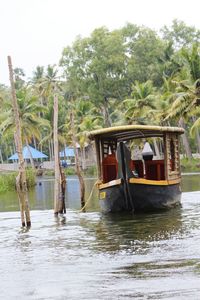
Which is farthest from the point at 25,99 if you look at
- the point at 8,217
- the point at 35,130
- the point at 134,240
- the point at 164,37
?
the point at 134,240

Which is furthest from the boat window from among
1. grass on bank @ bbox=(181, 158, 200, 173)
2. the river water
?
grass on bank @ bbox=(181, 158, 200, 173)

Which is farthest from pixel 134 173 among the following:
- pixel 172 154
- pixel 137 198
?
pixel 172 154

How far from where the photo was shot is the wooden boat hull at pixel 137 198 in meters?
16.7

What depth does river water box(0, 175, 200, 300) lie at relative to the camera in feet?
25.9

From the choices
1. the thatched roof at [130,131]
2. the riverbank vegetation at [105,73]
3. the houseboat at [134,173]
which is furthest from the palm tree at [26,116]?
the thatched roof at [130,131]

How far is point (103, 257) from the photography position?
1060 centimetres

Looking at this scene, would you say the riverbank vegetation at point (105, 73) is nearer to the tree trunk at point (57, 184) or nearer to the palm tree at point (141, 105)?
the palm tree at point (141, 105)

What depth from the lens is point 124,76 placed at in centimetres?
5562

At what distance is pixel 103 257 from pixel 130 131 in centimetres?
786

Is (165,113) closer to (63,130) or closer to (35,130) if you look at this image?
(35,130)

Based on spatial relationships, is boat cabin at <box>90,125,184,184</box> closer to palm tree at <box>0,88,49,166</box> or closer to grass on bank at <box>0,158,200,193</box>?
grass on bank at <box>0,158,200,193</box>

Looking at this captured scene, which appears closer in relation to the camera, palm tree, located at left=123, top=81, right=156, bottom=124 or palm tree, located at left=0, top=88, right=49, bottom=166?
palm tree, located at left=0, top=88, right=49, bottom=166

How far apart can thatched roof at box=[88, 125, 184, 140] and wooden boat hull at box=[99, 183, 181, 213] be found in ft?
5.52

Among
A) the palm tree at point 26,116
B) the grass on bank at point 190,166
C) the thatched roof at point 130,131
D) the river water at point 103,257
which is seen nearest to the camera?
the river water at point 103,257
